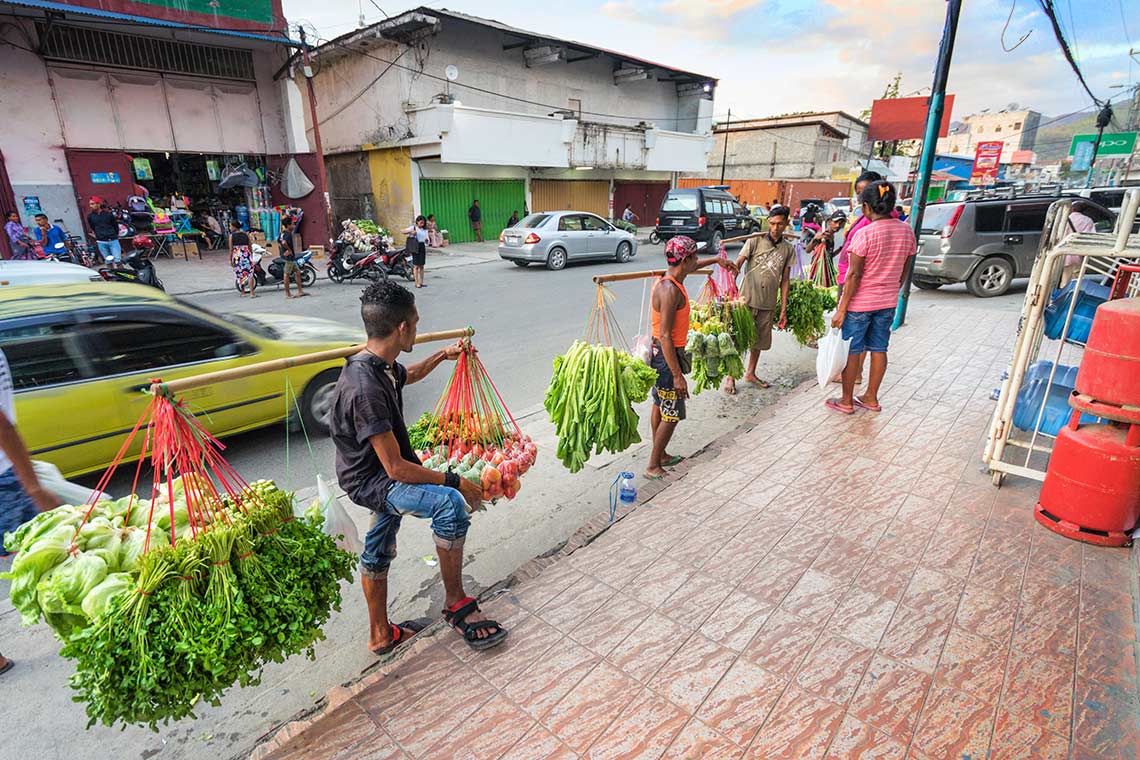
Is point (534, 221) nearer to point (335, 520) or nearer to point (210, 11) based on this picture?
point (210, 11)

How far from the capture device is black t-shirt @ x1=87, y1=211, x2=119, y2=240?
42.0 feet

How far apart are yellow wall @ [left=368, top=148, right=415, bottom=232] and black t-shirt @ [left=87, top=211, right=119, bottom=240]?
8229 millimetres

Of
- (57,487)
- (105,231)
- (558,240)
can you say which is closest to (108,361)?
(57,487)

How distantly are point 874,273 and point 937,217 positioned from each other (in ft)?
27.0

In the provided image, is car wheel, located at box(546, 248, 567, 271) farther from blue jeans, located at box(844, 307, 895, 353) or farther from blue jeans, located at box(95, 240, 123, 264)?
blue jeans, located at box(844, 307, 895, 353)

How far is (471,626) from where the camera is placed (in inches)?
105

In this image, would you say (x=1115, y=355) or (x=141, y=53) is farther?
(x=141, y=53)

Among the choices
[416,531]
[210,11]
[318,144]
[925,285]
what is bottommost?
[416,531]

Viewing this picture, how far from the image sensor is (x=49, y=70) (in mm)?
13398

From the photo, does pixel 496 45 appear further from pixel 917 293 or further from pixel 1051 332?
pixel 1051 332

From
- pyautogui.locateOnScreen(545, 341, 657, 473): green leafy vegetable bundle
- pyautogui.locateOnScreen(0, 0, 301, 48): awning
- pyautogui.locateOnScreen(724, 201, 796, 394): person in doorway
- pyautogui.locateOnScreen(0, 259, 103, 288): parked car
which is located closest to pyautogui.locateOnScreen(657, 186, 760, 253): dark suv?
pyautogui.locateOnScreen(0, 0, 301, 48): awning

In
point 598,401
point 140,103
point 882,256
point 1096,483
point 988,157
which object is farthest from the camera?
point 988,157

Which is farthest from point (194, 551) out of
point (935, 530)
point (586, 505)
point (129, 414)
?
point (935, 530)

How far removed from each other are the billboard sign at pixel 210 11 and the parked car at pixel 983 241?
1628 centimetres
